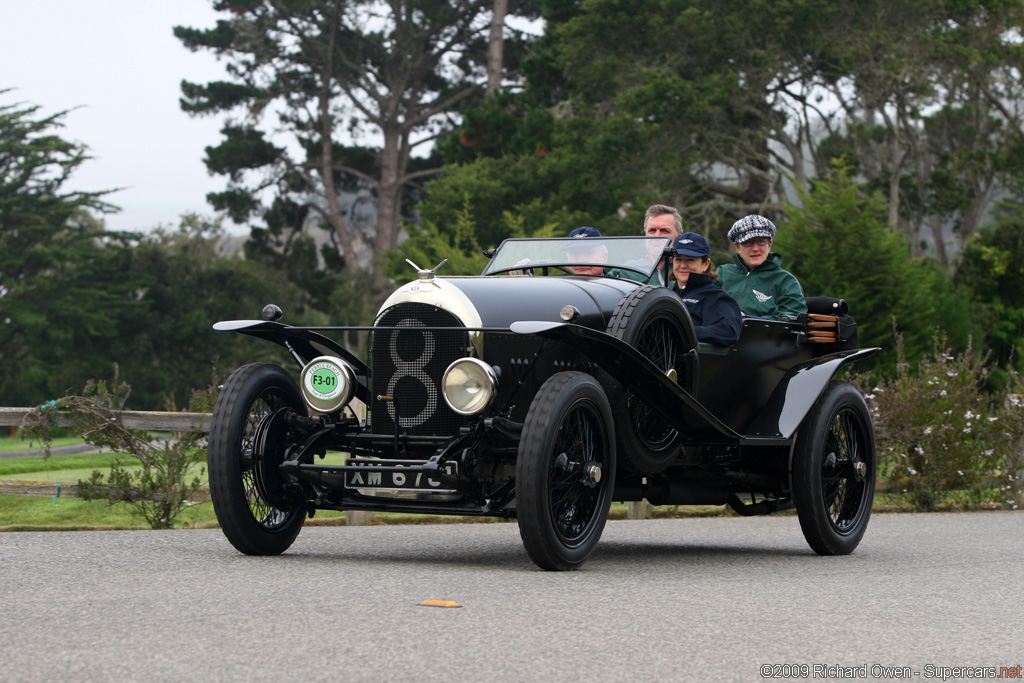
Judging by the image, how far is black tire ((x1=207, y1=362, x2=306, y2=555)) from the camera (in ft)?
23.2

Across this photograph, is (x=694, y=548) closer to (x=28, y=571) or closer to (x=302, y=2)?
(x=28, y=571)

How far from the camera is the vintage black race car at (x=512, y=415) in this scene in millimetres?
6785

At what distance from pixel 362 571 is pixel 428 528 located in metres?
3.35

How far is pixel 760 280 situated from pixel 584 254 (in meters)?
1.46

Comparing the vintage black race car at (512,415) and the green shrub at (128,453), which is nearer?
the vintage black race car at (512,415)

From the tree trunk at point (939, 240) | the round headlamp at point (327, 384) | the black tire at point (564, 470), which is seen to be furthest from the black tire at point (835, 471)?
the tree trunk at point (939, 240)

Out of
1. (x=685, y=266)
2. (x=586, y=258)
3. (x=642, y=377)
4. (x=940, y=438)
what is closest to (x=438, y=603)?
(x=642, y=377)

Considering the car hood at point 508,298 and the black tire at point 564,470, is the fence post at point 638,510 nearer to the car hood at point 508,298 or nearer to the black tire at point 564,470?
the car hood at point 508,298

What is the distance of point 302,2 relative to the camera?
49.1 metres

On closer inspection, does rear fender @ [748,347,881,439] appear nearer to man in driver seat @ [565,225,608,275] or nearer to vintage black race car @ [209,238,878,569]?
vintage black race car @ [209,238,878,569]

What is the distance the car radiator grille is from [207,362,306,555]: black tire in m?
0.59

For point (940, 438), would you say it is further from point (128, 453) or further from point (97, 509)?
point (97, 509)

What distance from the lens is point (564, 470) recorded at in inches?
267

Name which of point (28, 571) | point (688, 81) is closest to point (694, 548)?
point (28, 571)
